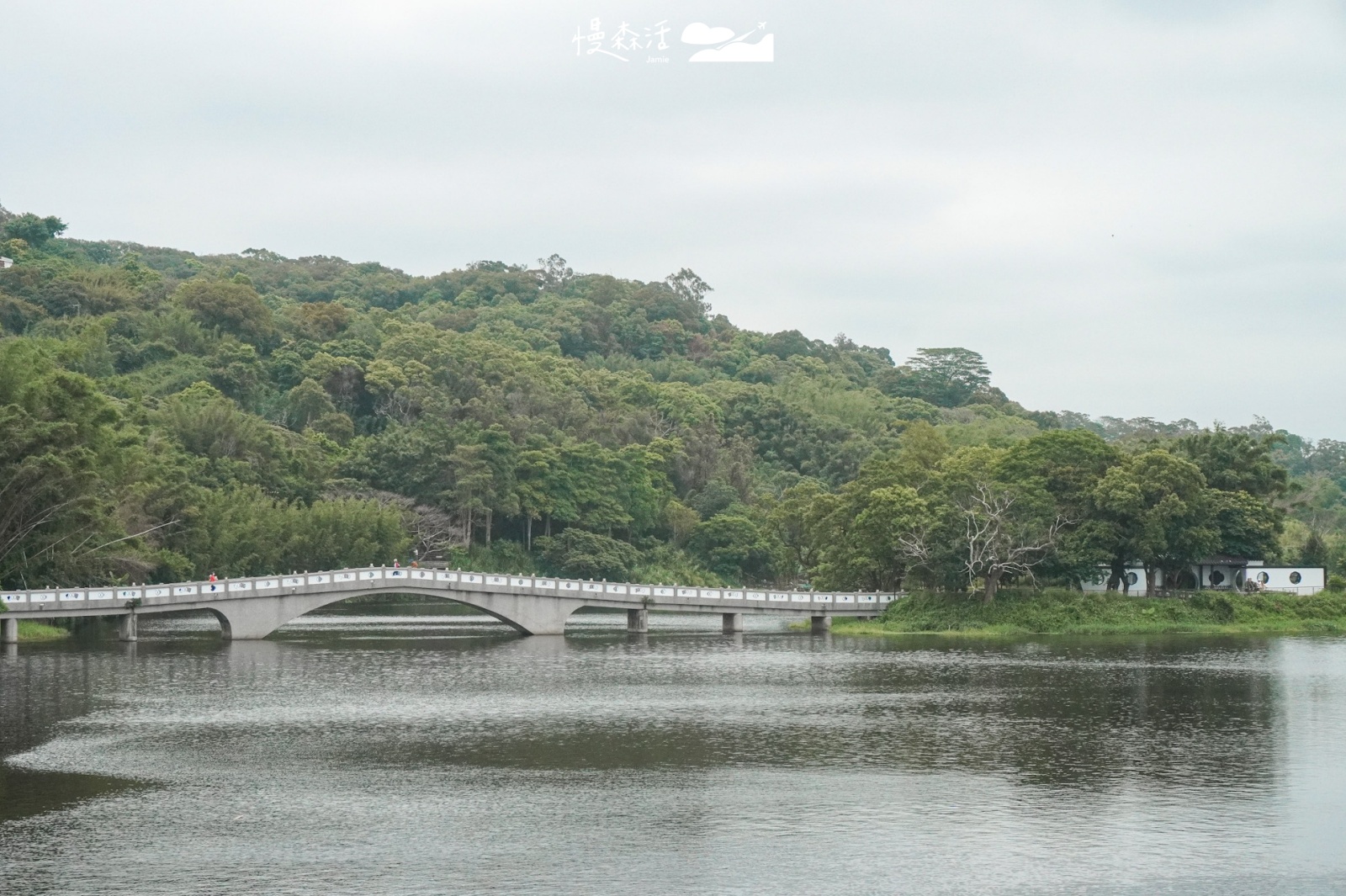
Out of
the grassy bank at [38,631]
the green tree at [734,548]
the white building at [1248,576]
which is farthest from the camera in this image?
the green tree at [734,548]

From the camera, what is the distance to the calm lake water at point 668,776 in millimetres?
23047

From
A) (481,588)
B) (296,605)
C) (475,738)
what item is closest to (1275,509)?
(481,588)

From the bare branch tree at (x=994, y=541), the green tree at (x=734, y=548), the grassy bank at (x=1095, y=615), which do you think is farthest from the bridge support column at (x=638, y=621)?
the green tree at (x=734, y=548)

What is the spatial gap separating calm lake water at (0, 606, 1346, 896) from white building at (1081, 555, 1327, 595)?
21.0m

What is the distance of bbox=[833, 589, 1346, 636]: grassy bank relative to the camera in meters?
65.8

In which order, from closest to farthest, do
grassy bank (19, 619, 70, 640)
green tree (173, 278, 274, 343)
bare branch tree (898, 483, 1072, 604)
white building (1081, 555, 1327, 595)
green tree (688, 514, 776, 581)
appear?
1. grassy bank (19, 619, 70, 640)
2. bare branch tree (898, 483, 1072, 604)
3. white building (1081, 555, 1327, 595)
4. green tree (688, 514, 776, 581)
5. green tree (173, 278, 274, 343)

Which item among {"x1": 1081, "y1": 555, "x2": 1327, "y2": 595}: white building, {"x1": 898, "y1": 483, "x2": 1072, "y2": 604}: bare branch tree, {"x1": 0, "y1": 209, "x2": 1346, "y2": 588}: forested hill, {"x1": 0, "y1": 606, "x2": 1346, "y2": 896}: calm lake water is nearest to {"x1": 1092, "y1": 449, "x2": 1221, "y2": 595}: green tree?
{"x1": 0, "y1": 209, "x2": 1346, "y2": 588}: forested hill

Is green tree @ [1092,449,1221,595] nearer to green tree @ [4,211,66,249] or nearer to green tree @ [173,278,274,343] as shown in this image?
green tree @ [173,278,274,343]

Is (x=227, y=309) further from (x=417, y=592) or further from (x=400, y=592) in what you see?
(x=417, y=592)

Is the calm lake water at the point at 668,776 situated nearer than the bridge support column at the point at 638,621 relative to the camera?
Yes

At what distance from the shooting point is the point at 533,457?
324 feet

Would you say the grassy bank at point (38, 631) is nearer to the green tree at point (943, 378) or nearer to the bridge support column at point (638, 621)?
the bridge support column at point (638, 621)

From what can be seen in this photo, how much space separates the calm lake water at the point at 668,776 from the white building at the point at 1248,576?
68.8ft

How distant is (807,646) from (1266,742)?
2645 centimetres
